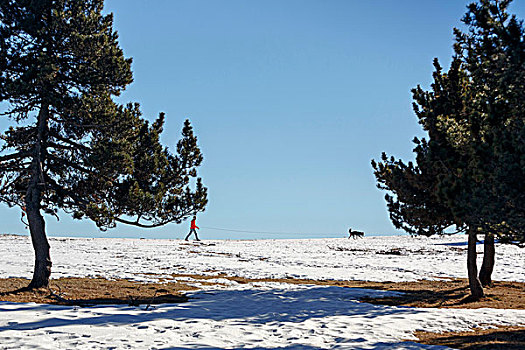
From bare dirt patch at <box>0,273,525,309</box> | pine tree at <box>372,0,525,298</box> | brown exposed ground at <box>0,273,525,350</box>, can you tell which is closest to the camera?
pine tree at <box>372,0,525,298</box>

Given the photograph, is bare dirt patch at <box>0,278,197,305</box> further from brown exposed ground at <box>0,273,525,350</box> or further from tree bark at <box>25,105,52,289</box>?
tree bark at <box>25,105,52,289</box>

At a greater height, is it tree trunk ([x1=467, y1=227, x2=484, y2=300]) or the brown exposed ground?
tree trunk ([x1=467, y1=227, x2=484, y2=300])

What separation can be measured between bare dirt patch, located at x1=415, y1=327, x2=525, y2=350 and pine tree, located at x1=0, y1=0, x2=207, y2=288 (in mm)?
9827

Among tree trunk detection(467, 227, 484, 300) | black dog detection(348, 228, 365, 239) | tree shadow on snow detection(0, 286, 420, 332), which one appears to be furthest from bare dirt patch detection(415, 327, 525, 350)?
black dog detection(348, 228, 365, 239)

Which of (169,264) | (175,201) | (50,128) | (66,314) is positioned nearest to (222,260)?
(169,264)

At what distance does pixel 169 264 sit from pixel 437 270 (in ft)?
54.6

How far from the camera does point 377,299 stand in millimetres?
17125

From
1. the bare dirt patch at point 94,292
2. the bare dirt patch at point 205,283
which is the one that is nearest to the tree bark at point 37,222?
the bare dirt patch at point 94,292

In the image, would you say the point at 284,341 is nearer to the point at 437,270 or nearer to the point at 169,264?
the point at 169,264

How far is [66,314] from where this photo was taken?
11.6 metres

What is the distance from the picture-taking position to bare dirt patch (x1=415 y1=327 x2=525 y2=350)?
10.2 metres

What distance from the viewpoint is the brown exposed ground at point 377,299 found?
36.4ft

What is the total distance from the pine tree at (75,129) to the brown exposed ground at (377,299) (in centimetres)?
159

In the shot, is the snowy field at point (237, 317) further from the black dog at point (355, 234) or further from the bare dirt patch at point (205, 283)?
the black dog at point (355, 234)
